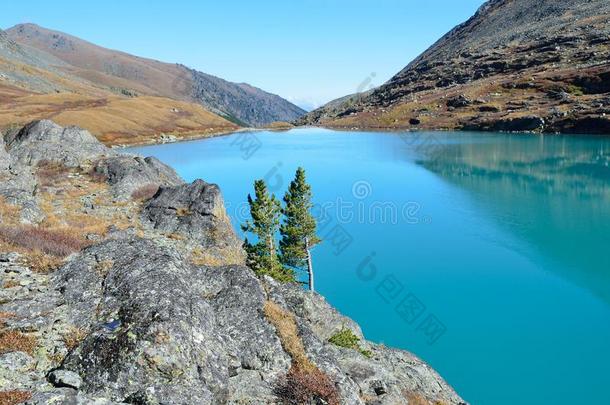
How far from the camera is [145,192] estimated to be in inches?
1871

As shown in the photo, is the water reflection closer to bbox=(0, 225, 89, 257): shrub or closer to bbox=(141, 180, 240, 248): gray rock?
bbox=(141, 180, 240, 248): gray rock

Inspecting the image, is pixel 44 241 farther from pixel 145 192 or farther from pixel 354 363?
pixel 145 192

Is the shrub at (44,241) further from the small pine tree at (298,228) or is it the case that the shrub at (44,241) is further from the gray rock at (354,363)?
the small pine tree at (298,228)

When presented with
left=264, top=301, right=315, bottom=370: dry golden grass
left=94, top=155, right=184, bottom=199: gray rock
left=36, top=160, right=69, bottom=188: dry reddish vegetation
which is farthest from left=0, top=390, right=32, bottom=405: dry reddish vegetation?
left=36, top=160, right=69, bottom=188: dry reddish vegetation

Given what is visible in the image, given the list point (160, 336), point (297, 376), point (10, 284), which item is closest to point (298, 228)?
point (297, 376)

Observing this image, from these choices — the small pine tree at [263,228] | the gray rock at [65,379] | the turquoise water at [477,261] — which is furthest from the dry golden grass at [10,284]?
the turquoise water at [477,261]

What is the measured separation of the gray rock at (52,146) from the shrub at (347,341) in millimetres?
42172

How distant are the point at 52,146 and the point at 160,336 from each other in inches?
2005

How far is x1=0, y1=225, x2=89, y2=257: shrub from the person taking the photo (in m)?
21.0

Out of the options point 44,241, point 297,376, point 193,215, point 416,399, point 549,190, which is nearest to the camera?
point 297,376

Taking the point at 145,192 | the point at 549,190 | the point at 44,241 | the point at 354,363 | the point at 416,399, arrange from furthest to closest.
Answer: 1. the point at 549,190
2. the point at 145,192
3. the point at 416,399
4. the point at 354,363
5. the point at 44,241

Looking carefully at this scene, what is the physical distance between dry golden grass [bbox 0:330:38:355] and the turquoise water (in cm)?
2898

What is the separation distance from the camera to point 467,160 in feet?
420

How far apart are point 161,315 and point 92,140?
54150 mm
